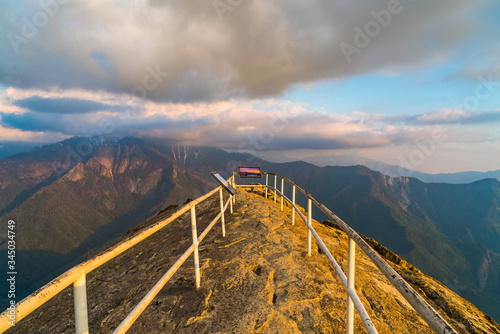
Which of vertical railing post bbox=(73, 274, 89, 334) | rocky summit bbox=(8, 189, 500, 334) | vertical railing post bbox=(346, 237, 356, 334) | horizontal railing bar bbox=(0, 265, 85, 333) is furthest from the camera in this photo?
rocky summit bbox=(8, 189, 500, 334)

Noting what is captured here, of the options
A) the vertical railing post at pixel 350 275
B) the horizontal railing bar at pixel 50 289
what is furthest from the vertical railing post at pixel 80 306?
the vertical railing post at pixel 350 275

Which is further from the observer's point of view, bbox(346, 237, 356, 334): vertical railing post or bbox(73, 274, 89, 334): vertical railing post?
bbox(346, 237, 356, 334): vertical railing post

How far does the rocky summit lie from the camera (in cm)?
354

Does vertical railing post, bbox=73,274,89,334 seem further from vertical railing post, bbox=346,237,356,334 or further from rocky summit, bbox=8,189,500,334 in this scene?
vertical railing post, bbox=346,237,356,334

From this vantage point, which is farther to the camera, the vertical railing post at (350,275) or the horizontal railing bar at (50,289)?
the vertical railing post at (350,275)

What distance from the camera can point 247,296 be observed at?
4.04 metres

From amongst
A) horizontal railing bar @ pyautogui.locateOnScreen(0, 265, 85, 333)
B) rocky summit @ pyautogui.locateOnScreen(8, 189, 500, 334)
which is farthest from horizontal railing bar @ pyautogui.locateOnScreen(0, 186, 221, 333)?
rocky summit @ pyautogui.locateOnScreen(8, 189, 500, 334)

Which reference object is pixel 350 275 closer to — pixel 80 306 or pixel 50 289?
pixel 80 306

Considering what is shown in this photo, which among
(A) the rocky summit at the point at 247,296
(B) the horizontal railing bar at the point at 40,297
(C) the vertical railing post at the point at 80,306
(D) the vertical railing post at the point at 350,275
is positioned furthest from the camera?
(A) the rocky summit at the point at 247,296

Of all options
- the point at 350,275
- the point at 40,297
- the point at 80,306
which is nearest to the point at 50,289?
the point at 40,297

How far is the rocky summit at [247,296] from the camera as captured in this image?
3.54 metres

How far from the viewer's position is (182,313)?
3.72 metres

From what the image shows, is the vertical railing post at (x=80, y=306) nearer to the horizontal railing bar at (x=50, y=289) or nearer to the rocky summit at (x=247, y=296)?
the horizontal railing bar at (x=50, y=289)

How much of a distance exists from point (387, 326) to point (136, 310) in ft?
12.4
